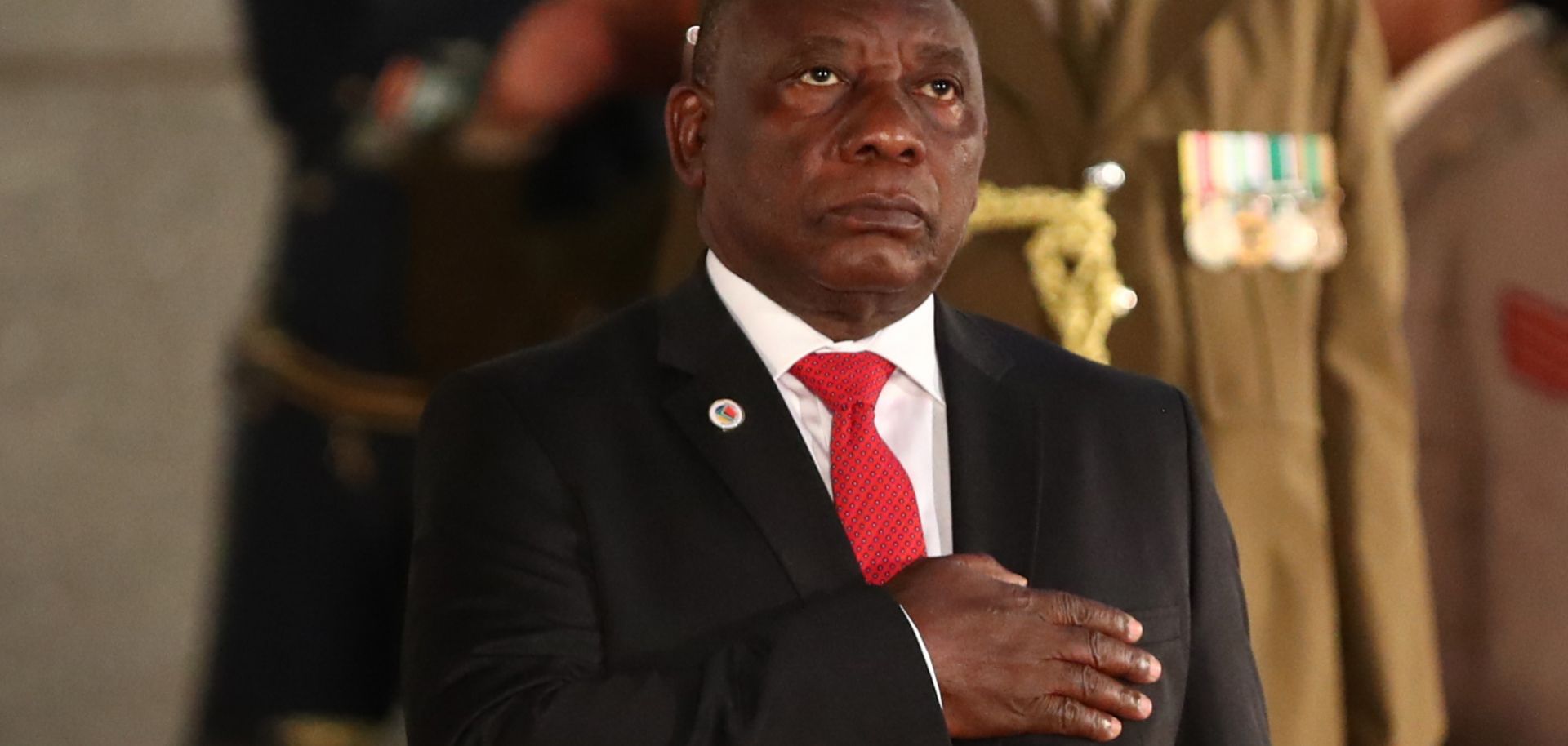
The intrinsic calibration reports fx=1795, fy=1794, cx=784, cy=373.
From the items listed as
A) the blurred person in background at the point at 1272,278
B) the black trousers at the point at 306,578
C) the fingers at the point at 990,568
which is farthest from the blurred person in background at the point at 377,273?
the fingers at the point at 990,568

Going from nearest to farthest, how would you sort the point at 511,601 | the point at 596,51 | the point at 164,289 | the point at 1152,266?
1. the point at 511,601
2. the point at 1152,266
3. the point at 164,289
4. the point at 596,51

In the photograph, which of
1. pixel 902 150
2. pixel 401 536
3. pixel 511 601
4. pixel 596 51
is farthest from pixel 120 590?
pixel 902 150

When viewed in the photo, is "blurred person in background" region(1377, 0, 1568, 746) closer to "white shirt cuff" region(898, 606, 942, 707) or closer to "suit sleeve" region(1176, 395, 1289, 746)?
"suit sleeve" region(1176, 395, 1289, 746)

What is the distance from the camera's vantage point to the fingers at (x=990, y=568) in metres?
0.79

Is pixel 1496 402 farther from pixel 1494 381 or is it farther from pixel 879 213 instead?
pixel 879 213

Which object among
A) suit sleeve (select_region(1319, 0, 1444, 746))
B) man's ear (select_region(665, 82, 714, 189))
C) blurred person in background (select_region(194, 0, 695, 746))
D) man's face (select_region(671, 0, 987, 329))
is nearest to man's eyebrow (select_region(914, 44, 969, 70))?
man's face (select_region(671, 0, 987, 329))

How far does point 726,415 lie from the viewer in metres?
0.84

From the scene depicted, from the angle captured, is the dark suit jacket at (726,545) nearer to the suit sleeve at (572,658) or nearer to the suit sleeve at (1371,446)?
the suit sleeve at (572,658)

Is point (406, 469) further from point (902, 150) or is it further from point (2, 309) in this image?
point (902, 150)

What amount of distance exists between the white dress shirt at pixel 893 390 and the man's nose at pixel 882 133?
0.10 meters

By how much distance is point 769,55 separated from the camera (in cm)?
85

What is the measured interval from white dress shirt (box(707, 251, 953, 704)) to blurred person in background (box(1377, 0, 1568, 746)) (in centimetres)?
78

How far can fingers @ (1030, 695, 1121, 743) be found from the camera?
0.78 metres

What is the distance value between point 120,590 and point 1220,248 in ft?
2.86
